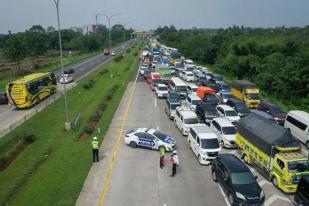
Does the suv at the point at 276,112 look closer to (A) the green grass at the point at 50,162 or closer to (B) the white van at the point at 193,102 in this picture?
(B) the white van at the point at 193,102

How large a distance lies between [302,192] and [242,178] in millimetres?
3003

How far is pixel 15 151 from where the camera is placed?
84.5 ft

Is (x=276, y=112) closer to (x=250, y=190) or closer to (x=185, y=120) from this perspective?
(x=185, y=120)

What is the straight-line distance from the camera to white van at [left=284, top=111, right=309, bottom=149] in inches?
1027

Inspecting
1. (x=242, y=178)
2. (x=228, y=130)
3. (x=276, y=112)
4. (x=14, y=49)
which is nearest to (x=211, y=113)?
(x=228, y=130)

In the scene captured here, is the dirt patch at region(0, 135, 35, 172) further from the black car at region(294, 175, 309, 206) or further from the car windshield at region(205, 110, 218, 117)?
the black car at region(294, 175, 309, 206)

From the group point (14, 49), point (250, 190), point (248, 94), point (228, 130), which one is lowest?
Answer: point (250, 190)

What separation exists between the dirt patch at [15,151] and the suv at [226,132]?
15.9 metres

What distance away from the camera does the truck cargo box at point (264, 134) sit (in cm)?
1978

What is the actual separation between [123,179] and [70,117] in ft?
53.5

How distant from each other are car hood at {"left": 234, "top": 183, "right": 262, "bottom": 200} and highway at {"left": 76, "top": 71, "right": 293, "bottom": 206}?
1.15 metres

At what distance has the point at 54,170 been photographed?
830 inches

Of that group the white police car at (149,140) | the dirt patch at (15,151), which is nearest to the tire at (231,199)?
the white police car at (149,140)

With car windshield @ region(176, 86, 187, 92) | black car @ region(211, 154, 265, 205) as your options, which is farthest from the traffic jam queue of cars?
car windshield @ region(176, 86, 187, 92)
